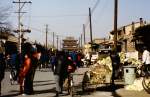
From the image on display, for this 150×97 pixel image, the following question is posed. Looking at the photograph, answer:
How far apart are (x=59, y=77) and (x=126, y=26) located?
57.9 meters

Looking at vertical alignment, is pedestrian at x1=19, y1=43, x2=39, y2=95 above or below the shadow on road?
above

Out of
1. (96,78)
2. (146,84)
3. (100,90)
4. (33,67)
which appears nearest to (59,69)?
(33,67)

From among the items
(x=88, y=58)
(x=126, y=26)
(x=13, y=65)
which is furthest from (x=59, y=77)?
(x=126, y=26)

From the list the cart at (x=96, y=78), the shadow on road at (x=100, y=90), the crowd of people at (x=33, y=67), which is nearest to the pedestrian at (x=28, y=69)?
the crowd of people at (x=33, y=67)

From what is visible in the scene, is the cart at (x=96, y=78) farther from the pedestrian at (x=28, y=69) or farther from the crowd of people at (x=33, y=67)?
the pedestrian at (x=28, y=69)

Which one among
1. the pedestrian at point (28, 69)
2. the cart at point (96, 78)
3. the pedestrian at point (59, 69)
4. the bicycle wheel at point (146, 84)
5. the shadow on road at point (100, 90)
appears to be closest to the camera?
the pedestrian at point (59, 69)

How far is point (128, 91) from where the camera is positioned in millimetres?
18938

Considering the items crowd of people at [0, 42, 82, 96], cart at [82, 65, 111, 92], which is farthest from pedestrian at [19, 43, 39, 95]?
cart at [82, 65, 111, 92]

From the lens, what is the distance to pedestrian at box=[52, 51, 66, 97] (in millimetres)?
16859

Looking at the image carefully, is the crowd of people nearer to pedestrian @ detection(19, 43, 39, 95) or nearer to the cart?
pedestrian @ detection(19, 43, 39, 95)

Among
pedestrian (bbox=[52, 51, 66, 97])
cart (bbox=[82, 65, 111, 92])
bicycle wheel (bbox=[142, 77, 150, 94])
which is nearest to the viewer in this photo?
pedestrian (bbox=[52, 51, 66, 97])

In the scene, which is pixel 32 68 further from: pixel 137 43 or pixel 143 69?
pixel 137 43

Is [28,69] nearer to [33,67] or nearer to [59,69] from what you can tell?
[33,67]

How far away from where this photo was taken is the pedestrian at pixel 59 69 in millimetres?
16859
